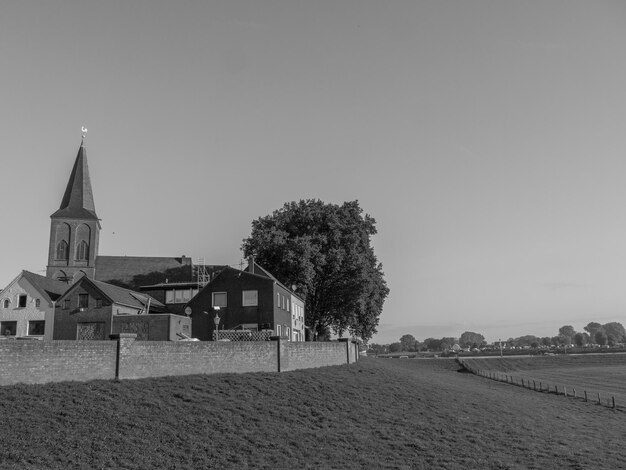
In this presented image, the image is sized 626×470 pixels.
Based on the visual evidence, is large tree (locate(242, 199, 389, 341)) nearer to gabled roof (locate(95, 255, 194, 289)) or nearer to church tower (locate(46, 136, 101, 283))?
gabled roof (locate(95, 255, 194, 289))

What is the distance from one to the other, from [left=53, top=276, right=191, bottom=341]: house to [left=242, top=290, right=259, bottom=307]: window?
179 inches

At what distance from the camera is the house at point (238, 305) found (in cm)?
4625

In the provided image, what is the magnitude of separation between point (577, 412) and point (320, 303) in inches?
1199

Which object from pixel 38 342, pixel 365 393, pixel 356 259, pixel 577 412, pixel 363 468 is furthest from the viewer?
pixel 356 259

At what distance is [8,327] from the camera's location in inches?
1896

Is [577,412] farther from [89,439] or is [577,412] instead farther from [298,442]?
[89,439]

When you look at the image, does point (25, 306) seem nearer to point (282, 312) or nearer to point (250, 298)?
point (250, 298)

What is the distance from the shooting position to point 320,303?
2362 inches

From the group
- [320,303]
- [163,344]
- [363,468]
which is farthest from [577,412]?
[320,303]

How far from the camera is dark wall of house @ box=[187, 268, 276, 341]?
1822 inches

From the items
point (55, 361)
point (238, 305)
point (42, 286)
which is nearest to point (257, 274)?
point (238, 305)

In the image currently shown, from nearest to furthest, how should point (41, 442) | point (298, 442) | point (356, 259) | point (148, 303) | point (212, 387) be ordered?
point (41, 442) → point (298, 442) → point (212, 387) → point (148, 303) → point (356, 259)

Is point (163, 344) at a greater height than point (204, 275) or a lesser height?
lesser

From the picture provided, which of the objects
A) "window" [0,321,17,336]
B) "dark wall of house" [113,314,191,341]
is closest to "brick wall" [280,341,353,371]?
"dark wall of house" [113,314,191,341]
